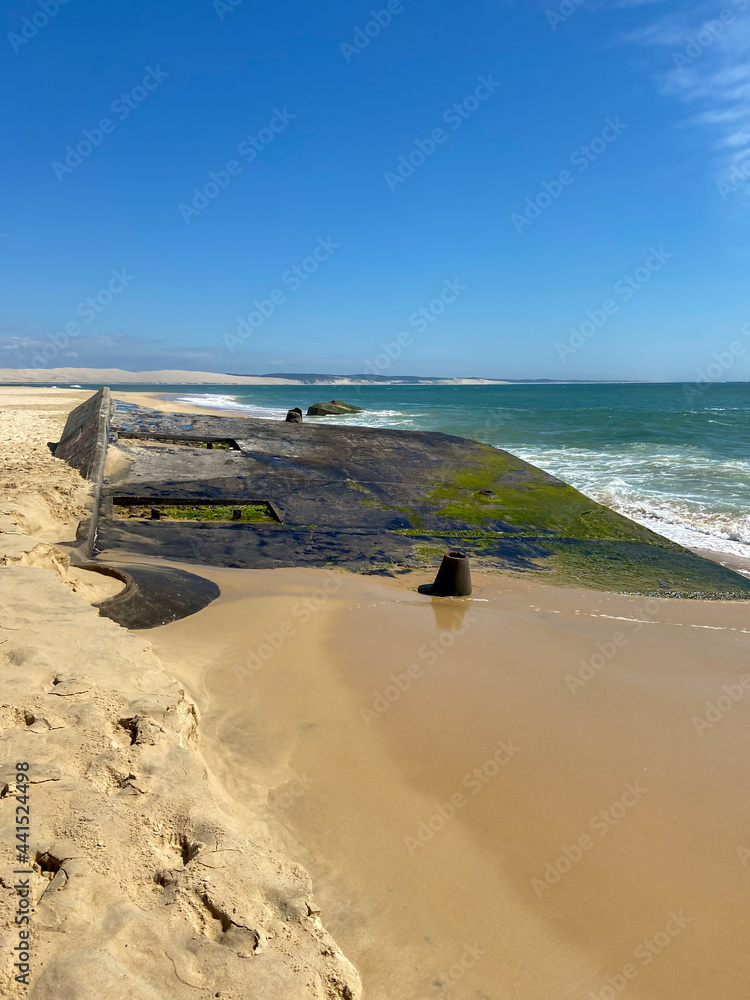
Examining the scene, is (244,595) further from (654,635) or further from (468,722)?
(654,635)

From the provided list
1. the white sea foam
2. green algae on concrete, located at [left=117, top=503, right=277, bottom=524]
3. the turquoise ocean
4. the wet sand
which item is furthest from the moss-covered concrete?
the white sea foam

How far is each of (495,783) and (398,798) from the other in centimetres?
57

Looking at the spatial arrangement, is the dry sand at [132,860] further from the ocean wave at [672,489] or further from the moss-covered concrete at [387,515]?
the ocean wave at [672,489]

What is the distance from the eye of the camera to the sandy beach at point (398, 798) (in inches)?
85.7

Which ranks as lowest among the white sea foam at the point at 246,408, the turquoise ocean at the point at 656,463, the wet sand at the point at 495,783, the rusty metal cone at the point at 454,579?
the white sea foam at the point at 246,408

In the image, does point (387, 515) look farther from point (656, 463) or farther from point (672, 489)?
point (656, 463)

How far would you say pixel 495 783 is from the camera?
343cm

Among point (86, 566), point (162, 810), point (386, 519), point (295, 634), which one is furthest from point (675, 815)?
point (386, 519)

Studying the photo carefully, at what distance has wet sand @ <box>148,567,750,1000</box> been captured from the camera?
8.06 ft

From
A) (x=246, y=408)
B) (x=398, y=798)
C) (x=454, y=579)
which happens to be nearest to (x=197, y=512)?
(x=454, y=579)

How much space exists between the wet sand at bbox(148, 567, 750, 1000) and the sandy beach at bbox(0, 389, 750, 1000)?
13mm

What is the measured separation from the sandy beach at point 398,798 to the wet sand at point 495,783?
1 centimetres

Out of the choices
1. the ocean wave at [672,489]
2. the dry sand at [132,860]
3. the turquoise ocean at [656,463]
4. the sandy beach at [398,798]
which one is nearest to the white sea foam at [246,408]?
the turquoise ocean at [656,463]

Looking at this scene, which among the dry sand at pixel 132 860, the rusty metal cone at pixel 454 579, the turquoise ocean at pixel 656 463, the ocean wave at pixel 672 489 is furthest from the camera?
the turquoise ocean at pixel 656 463
